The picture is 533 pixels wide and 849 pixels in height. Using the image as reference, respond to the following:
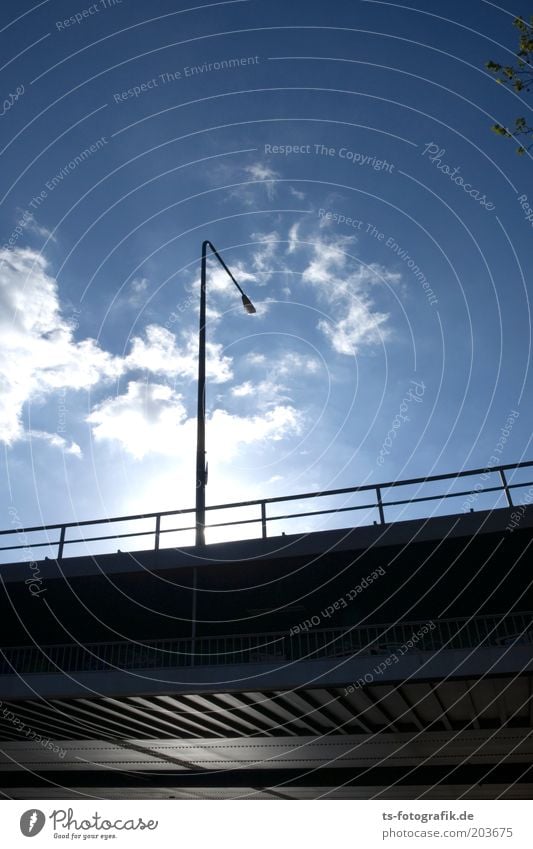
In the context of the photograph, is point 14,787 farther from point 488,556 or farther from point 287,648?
point 488,556

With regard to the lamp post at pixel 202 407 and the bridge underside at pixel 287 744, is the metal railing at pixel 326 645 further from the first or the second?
the lamp post at pixel 202 407

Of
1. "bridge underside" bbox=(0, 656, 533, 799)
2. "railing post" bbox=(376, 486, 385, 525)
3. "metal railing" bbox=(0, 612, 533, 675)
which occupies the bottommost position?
"bridge underside" bbox=(0, 656, 533, 799)

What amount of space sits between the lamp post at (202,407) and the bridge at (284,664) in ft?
2.29

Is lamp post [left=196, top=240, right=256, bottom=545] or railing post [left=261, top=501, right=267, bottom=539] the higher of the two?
lamp post [left=196, top=240, right=256, bottom=545]

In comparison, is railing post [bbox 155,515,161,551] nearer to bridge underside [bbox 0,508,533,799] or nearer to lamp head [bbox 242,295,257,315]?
bridge underside [bbox 0,508,533,799]

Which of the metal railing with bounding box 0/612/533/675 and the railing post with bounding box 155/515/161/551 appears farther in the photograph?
the railing post with bounding box 155/515/161/551

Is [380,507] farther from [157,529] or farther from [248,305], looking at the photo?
[248,305]

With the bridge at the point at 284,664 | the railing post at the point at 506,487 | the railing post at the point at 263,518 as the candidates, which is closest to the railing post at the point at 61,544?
the bridge at the point at 284,664

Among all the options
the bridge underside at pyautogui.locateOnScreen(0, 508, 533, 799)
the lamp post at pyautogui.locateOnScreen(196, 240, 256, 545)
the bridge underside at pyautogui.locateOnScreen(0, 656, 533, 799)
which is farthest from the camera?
the lamp post at pyautogui.locateOnScreen(196, 240, 256, 545)

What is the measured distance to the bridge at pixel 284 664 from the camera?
12805 mm

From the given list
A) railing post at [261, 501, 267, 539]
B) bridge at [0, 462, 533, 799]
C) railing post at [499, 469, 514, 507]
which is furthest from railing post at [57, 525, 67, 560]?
railing post at [499, 469, 514, 507]

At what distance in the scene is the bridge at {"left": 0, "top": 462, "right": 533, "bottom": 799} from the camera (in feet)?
42.0

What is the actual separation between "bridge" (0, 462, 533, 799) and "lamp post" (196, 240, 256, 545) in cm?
70
